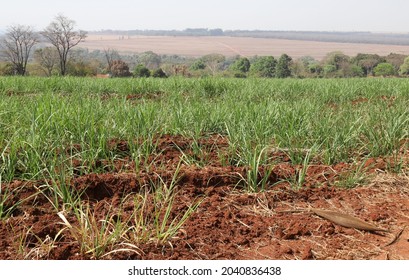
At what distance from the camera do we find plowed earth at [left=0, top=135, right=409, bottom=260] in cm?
192

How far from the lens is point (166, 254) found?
189 centimetres

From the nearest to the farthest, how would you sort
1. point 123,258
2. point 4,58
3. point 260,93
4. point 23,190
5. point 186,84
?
point 123,258, point 23,190, point 260,93, point 186,84, point 4,58

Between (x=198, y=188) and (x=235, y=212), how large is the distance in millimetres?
340

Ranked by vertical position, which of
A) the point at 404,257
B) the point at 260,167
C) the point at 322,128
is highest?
the point at 322,128

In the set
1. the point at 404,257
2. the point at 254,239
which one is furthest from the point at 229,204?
the point at 404,257

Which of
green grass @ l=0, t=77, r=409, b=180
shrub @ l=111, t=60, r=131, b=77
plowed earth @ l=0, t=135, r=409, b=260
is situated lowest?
shrub @ l=111, t=60, r=131, b=77

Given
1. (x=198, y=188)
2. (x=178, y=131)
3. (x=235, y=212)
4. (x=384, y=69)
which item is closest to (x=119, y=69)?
(x=384, y=69)

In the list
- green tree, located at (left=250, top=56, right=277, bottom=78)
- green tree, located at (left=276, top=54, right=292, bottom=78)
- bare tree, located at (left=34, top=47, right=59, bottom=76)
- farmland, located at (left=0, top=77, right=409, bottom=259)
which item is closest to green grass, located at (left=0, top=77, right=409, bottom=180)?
farmland, located at (left=0, top=77, right=409, bottom=259)

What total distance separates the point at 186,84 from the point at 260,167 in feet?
21.9

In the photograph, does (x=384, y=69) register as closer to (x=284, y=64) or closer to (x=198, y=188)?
(x=284, y=64)

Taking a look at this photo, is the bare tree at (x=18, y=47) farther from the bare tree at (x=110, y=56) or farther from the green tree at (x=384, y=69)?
the green tree at (x=384, y=69)

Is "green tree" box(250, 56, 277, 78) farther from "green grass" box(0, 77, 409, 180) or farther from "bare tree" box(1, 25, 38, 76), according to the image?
"green grass" box(0, 77, 409, 180)

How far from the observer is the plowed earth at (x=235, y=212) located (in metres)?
1.92
